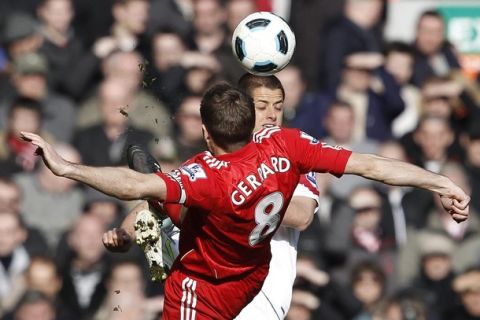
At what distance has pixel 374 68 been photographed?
43.3 feet

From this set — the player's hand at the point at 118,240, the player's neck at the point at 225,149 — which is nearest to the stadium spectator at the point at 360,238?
the player's hand at the point at 118,240

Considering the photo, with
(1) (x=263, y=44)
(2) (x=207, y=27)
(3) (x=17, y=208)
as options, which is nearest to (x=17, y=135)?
(3) (x=17, y=208)

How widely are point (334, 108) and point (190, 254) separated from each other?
18.2ft

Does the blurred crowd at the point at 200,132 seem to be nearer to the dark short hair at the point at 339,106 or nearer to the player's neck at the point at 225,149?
the dark short hair at the point at 339,106

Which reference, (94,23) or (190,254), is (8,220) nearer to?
(94,23)

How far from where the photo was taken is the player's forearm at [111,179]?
6.38 metres

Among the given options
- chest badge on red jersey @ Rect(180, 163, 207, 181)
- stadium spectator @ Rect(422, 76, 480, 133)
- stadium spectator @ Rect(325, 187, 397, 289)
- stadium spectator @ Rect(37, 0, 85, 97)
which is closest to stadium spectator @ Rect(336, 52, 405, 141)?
stadium spectator @ Rect(422, 76, 480, 133)

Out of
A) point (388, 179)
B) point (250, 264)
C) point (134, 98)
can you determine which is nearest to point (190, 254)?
point (250, 264)

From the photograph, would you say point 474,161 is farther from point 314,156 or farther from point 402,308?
point 314,156

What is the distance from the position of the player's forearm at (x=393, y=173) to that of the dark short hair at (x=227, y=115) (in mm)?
610

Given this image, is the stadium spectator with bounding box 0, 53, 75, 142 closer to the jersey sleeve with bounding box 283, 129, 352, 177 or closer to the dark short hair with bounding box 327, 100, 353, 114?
the dark short hair with bounding box 327, 100, 353, 114

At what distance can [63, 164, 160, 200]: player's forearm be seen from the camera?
6.38 meters

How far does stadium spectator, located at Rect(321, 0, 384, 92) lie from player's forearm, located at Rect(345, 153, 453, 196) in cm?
608

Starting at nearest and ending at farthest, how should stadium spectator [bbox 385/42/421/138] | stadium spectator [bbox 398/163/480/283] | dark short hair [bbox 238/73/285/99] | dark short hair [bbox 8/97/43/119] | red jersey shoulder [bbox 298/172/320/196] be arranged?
red jersey shoulder [bbox 298/172/320/196] < dark short hair [bbox 238/73/285/99] < stadium spectator [bbox 398/163/480/283] < dark short hair [bbox 8/97/43/119] < stadium spectator [bbox 385/42/421/138]
